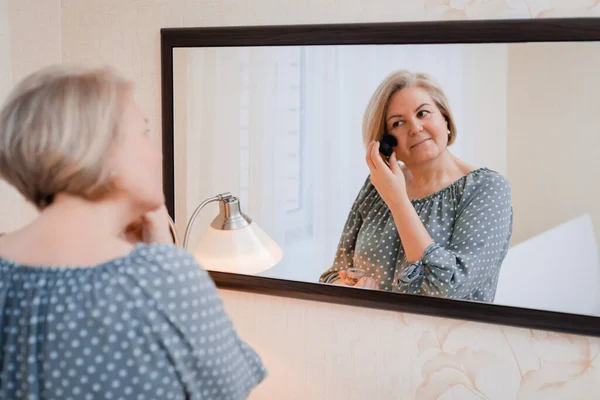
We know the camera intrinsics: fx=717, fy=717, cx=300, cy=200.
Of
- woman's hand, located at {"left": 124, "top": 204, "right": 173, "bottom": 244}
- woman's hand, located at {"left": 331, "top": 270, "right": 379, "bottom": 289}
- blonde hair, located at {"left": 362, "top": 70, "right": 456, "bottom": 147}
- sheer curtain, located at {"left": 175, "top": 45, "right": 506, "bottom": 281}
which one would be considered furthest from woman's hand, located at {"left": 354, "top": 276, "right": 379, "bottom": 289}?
woman's hand, located at {"left": 124, "top": 204, "right": 173, "bottom": 244}

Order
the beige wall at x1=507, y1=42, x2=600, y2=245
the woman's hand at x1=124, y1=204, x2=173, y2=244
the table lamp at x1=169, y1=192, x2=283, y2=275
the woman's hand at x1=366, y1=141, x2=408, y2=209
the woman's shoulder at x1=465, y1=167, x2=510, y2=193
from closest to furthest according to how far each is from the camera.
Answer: the woman's hand at x1=124, y1=204, x2=173, y2=244 < the beige wall at x1=507, y1=42, x2=600, y2=245 < the woman's shoulder at x1=465, y1=167, x2=510, y2=193 < the woman's hand at x1=366, y1=141, x2=408, y2=209 < the table lamp at x1=169, y1=192, x2=283, y2=275

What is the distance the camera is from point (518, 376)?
170cm

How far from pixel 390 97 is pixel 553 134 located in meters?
0.39

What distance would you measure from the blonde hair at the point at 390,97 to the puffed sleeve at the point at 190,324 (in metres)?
0.87

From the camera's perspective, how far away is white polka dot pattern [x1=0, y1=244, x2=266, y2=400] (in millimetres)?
928

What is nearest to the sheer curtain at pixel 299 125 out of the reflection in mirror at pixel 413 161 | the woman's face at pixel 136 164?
the reflection in mirror at pixel 413 161

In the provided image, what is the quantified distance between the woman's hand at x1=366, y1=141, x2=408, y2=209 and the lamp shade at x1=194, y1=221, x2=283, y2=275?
1.14 feet

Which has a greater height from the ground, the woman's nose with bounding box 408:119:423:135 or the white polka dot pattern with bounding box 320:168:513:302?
the woman's nose with bounding box 408:119:423:135

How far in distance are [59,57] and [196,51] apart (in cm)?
56

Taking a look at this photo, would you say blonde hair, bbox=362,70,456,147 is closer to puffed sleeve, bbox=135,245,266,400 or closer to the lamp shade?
the lamp shade

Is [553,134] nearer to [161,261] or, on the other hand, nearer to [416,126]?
[416,126]

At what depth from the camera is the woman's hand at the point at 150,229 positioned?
120 cm

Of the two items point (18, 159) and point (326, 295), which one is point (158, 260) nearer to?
point (18, 159)

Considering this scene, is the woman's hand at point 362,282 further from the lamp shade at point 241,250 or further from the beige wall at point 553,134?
the beige wall at point 553,134
